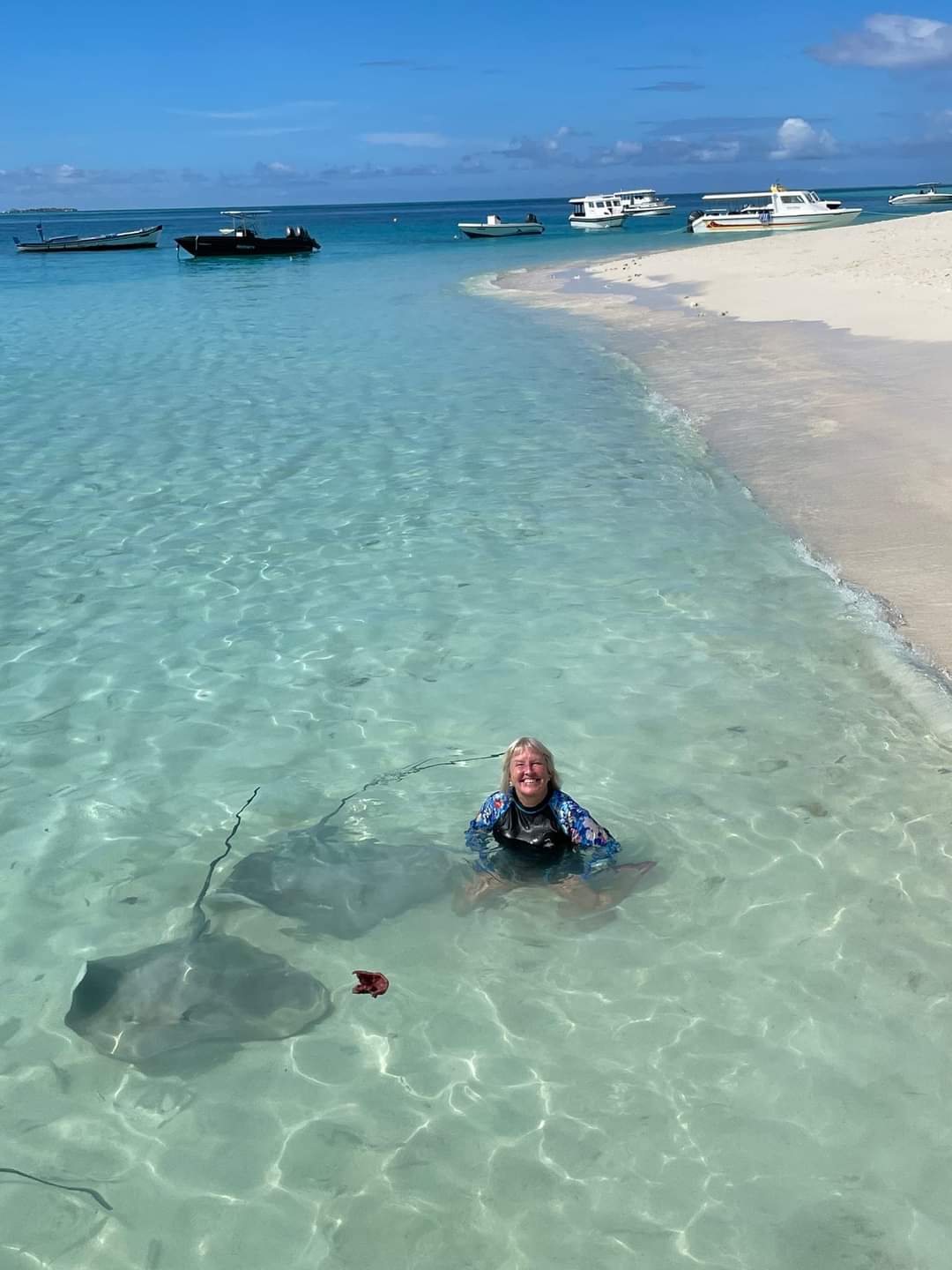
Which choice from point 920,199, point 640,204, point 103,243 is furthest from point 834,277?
point 920,199

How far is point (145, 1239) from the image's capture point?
3.99 m

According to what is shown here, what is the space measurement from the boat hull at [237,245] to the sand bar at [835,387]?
2965 cm

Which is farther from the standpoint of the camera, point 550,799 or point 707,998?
point 550,799

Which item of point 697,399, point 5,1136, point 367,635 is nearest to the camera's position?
point 5,1136

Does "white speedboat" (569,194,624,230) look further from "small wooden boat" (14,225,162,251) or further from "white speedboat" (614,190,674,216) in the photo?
"small wooden boat" (14,225,162,251)

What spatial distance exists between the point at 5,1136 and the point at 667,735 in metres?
4.44

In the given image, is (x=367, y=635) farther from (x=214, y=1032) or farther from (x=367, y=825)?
(x=214, y=1032)

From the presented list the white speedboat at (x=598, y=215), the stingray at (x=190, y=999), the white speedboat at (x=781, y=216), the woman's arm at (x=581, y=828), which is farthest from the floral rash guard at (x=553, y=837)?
the white speedboat at (x=598, y=215)

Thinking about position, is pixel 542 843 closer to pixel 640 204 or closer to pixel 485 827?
pixel 485 827

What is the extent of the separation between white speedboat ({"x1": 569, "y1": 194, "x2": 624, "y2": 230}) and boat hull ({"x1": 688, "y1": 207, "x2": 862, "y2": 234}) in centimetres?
1388

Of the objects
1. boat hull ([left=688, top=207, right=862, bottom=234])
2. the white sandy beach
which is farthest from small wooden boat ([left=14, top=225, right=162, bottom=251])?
the white sandy beach

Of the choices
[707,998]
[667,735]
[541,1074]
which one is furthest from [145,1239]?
[667,735]

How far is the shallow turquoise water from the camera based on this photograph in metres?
4.09

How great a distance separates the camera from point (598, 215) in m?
82.2
